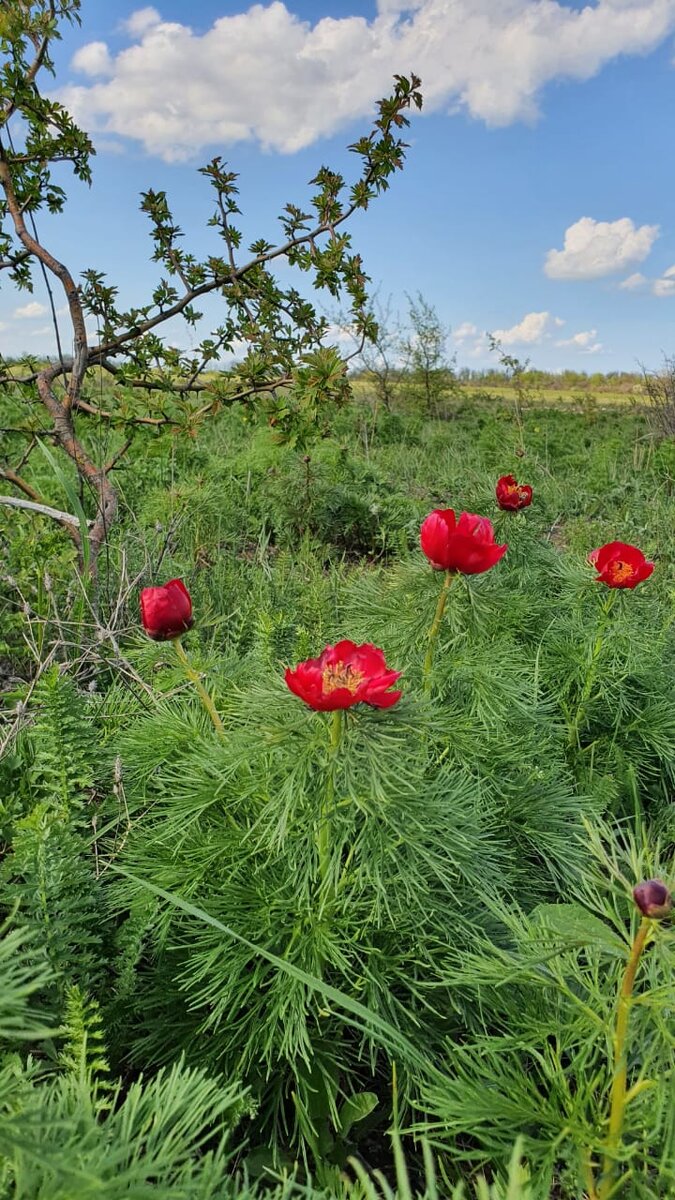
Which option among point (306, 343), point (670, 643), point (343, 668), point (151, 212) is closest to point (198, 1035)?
point (343, 668)

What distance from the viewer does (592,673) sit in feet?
5.63

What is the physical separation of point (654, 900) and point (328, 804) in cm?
44

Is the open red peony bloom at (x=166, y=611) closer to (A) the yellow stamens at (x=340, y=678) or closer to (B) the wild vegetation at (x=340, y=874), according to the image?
(B) the wild vegetation at (x=340, y=874)

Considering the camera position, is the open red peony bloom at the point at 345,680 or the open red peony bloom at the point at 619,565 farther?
the open red peony bloom at the point at 619,565

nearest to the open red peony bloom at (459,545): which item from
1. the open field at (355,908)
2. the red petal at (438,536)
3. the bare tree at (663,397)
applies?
the red petal at (438,536)

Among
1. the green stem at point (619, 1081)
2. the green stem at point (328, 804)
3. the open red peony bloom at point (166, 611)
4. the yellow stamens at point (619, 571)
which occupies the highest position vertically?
the open red peony bloom at point (166, 611)

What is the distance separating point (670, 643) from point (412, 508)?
1.87 meters

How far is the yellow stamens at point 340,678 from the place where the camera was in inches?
35.8

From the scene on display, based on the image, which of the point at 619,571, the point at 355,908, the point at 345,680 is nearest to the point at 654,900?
the point at 345,680

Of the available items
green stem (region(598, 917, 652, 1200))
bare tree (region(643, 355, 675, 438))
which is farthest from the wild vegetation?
bare tree (region(643, 355, 675, 438))

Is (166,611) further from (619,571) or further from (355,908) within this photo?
(619,571)

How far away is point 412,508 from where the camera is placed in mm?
3777

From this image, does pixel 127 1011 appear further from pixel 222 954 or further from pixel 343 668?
pixel 343 668

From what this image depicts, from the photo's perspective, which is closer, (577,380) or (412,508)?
(412,508)
